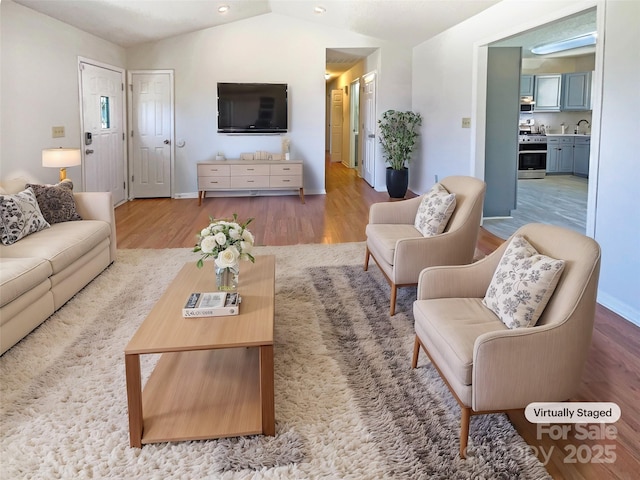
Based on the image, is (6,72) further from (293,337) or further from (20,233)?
(293,337)

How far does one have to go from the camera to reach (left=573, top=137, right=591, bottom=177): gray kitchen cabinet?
34.4ft

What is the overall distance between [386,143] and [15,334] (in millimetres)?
6478

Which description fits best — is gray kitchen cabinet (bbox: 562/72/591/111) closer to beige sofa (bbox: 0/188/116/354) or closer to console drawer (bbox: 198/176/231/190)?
console drawer (bbox: 198/176/231/190)

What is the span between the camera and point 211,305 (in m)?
2.34

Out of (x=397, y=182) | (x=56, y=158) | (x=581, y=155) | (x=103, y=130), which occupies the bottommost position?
(x=397, y=182)

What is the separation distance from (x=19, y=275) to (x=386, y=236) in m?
2.29

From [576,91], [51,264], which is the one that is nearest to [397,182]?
[576,91]

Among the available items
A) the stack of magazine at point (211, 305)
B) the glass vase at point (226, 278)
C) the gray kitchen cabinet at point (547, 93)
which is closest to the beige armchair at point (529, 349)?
the stack of magazine at point (211, 305)

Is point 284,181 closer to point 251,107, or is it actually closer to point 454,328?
point 251,107

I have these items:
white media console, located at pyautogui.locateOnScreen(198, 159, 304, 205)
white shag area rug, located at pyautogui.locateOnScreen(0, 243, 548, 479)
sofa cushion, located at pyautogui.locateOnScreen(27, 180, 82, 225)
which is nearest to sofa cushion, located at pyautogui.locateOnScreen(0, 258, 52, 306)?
white shag area rug, located at pyautogui.locateOnScreen(0, 243, 548, 479)

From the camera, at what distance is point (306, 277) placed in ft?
13.6

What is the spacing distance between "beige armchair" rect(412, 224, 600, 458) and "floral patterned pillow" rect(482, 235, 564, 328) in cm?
5

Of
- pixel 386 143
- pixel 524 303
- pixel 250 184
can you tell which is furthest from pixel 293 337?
pixel 386 143

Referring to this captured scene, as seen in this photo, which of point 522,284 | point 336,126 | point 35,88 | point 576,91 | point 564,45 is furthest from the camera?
point 336,126
